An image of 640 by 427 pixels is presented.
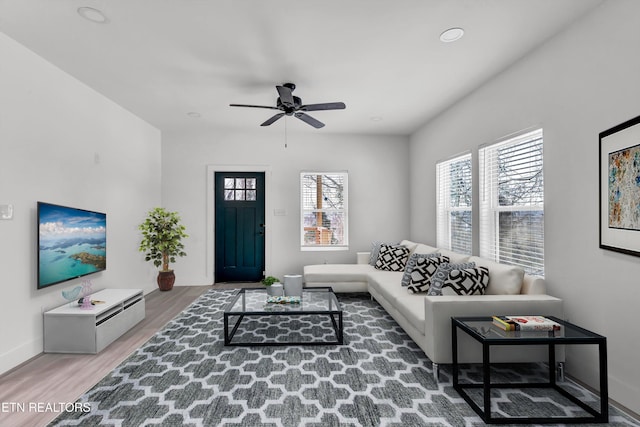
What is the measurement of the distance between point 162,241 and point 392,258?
3453 mm

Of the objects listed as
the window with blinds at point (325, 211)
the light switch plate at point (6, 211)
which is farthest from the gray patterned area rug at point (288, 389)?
the window with blinds at point (325, 211)

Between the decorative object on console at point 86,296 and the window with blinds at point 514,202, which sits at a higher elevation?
the window with blinds at point 514,202

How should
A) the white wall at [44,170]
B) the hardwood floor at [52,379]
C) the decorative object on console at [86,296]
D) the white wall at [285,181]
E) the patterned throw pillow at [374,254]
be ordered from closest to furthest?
1. the hardwood floor at [52,379]
2. the white wall at [44,170]
3. the decorative object on console at [86,296]
4. the patterned throw pillow at [374,254]
5. the white wall at [285,181]

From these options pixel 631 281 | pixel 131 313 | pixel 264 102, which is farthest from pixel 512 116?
pixel 131 313

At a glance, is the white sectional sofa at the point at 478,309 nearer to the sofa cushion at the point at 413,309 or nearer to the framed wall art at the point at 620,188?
the sofa cushion at the point at 413,309

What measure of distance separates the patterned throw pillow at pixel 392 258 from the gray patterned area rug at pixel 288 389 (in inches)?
56.8

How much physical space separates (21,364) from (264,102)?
3.46 metres

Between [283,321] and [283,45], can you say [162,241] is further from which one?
[283,45]

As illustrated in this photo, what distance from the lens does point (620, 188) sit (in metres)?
1.95

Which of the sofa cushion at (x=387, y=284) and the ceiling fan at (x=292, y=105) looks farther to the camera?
the sofa cushion at (x=387, y=284)

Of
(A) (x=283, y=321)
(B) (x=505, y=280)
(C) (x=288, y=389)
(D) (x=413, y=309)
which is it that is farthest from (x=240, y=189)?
(B) (x=505, y=280)

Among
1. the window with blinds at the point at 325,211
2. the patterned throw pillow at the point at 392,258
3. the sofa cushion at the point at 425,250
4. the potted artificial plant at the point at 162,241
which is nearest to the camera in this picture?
the sofa cushion at the point at 425,250

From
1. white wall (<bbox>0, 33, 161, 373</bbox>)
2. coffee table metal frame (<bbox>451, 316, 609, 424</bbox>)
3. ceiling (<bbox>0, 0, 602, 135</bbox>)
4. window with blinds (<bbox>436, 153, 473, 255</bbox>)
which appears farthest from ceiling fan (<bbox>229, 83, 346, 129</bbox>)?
coffee table metal frame (<bbox>451, 316, 609, 424</bbox>)

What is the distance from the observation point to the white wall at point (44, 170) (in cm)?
248
